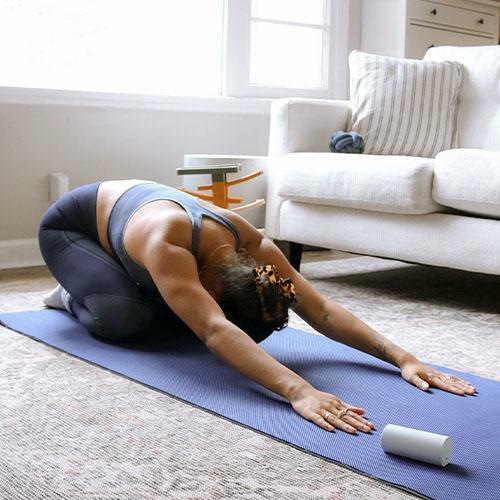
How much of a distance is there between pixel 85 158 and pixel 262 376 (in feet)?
7.58

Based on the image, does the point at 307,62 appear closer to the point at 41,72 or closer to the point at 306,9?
the point at 306,9

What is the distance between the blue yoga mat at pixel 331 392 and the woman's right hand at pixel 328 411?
2 cm

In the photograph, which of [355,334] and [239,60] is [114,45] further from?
[355,334]

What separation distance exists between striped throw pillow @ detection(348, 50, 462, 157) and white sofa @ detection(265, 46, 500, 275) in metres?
0.08

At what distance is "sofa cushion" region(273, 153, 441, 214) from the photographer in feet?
10.2

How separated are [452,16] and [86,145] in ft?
8.16

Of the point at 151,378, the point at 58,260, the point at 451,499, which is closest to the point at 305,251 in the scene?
the point at 58,260

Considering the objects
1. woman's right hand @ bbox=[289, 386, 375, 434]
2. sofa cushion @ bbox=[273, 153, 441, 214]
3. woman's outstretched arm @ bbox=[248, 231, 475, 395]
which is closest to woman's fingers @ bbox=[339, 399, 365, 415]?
woman's right hand @ bbox=[289, 386, 375, 434]

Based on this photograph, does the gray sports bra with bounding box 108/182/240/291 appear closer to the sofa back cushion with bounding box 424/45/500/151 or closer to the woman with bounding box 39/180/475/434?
the woman with bounding box 39/180/475/434

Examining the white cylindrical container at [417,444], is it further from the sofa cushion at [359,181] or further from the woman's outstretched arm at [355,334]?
the sofa cushion at [359,181]

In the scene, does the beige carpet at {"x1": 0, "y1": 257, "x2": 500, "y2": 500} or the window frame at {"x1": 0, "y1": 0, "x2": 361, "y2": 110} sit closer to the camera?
the beige carpet at {"x1": 0, "y1": 257, "x2": 500, "y2": 500}

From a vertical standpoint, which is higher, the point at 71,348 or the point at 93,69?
the point at 93,69

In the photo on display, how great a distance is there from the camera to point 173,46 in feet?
14.4

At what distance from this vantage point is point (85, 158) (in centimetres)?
400
